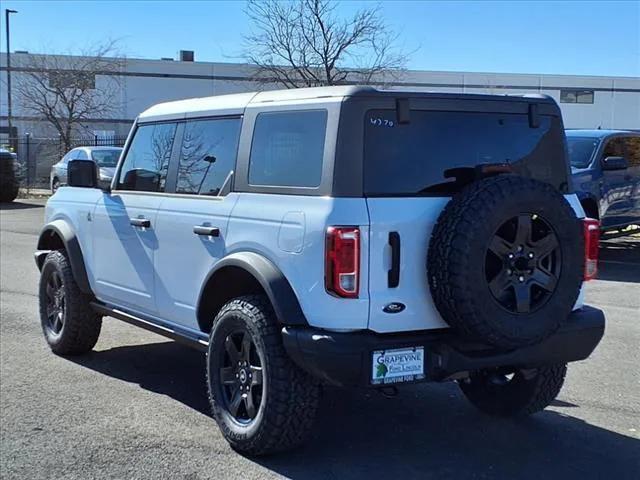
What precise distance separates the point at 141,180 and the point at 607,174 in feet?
28.2

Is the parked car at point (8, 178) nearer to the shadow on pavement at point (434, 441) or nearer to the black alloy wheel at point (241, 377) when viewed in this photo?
the shadow on pavement at point (434, 441)

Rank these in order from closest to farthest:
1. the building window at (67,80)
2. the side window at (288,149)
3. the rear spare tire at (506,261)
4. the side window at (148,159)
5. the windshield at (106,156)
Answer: the rear spare tire at (506,261)
the side window at (288,149)
the side window at (148,159)
the windshield at (106,156)
the building window at (67,80)

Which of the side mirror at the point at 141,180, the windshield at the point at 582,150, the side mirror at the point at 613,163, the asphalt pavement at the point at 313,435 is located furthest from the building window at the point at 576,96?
the side mirror at the point at 141,180

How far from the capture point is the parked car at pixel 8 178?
922 inches

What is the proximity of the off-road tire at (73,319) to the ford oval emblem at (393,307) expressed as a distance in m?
3.27

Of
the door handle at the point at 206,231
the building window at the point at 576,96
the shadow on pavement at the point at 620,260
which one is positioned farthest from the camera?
the building window at the point at 576,96

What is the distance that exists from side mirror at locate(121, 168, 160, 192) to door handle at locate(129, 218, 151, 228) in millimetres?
231

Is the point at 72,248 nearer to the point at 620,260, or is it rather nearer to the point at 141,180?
the point at 141,180

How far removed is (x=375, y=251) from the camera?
3.92 metres

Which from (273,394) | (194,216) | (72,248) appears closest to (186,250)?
(194,216)

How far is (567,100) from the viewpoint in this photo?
153ft

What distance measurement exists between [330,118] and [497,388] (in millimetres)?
2238

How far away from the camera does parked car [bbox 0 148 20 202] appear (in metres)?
23.4

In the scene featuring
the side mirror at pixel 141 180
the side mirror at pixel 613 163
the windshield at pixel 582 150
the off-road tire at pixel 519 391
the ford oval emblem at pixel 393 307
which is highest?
the windshield at pixel 582 150
